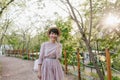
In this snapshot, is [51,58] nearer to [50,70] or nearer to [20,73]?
[50,70]

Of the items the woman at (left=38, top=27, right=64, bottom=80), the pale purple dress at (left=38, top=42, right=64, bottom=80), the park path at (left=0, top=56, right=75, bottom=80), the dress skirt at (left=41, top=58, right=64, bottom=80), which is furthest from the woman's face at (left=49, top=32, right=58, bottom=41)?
the park path at (left=0, top=56, right=75, bottom=80)

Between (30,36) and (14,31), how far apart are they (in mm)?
4608

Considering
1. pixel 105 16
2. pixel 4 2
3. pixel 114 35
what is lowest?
pixel 114 35

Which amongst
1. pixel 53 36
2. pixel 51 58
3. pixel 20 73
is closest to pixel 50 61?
pixel 51 58

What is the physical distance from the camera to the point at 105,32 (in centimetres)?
1266

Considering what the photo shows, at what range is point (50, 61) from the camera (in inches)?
224

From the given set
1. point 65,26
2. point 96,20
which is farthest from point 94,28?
point 65,26

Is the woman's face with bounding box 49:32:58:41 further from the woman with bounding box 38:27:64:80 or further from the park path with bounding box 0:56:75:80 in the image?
the park path with bounding box 0:56:75:80

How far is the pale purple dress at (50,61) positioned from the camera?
220 inches

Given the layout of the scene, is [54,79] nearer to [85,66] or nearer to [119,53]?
[119,53]

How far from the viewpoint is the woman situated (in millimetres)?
5574

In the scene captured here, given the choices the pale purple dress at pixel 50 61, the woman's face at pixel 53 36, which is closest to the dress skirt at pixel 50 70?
the pale purple dress at pixel 50 61

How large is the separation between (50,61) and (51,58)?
2.5 inches

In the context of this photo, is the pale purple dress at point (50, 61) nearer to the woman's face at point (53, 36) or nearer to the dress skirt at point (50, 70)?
the dress skirt at point (50, 70)
